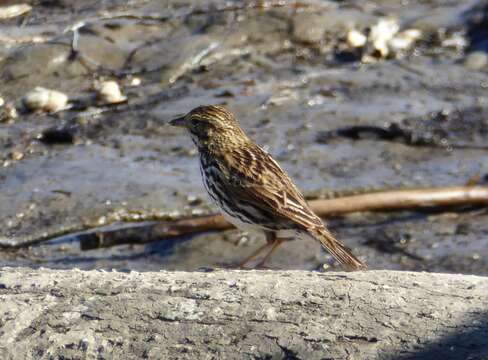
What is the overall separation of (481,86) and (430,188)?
2599 mm

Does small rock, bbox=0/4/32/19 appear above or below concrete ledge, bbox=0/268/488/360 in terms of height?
below

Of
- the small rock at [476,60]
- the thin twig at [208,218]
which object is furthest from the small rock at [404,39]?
the thin twig at [208,218]

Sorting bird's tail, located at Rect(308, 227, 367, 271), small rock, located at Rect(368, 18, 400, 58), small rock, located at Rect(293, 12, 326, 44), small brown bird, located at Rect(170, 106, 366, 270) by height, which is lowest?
small rock, located at Rect(368, 18, 400, 58)

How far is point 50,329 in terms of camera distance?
4707 millimetres

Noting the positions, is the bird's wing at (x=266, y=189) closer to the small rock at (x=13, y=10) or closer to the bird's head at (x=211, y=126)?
the bird's head at (x=211, y=126)

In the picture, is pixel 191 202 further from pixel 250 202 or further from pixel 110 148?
pixel 250 202

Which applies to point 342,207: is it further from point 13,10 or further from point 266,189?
point 13,10

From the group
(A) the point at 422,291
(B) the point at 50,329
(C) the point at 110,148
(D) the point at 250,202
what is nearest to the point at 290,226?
(D) the point at 250,202

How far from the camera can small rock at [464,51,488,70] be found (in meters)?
11.6

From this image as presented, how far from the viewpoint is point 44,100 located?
10.6 meters

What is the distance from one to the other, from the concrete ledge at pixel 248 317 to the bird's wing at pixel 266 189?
111 centimetres

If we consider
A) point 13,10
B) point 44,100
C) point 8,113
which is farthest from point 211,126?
point 13,10

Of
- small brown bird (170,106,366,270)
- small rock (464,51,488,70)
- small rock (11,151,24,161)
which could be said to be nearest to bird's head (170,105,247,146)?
small brown bird (170,106,366,270)

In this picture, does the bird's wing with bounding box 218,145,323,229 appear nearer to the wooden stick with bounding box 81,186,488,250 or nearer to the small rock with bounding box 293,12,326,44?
the wooden stick with bounding box 81,186,488,250
